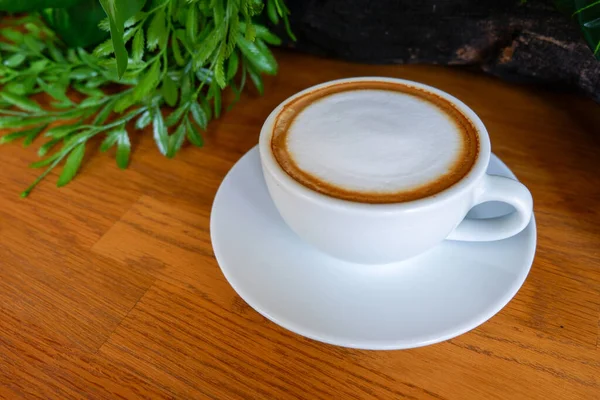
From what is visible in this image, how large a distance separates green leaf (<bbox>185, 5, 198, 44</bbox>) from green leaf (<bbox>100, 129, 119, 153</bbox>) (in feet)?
0.43

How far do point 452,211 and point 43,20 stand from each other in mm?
579

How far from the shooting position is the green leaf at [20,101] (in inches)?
22.1

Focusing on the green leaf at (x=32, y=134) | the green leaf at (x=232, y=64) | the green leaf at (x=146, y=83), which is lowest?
the green leaf at (x=32, y=134)

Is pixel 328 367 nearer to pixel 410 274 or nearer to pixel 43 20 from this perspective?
pixel 410 274

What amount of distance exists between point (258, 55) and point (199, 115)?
0.09m

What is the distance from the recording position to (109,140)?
53cm

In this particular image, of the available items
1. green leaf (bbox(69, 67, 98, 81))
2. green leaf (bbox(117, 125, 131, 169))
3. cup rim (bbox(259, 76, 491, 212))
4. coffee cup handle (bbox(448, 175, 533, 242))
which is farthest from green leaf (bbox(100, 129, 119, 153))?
coffee cup handle (bbox(448, 175, 533, 242))

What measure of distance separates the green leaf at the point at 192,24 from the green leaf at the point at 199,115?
0.07 meters

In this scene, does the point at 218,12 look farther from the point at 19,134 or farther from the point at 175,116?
the point at 19,134

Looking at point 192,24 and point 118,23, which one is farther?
point 192,24

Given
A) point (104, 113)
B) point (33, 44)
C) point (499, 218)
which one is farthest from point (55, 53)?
point (499, 218)

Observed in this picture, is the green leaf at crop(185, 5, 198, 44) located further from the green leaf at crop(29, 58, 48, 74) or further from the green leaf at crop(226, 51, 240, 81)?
the green leaf at crop(29, 58, 48, 74)

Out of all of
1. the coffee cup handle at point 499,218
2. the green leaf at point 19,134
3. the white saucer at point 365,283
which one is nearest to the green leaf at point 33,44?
the green leaf at point 19,134

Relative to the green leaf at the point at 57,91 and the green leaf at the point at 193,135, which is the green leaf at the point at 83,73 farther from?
the green leaf at the point at 193,135
